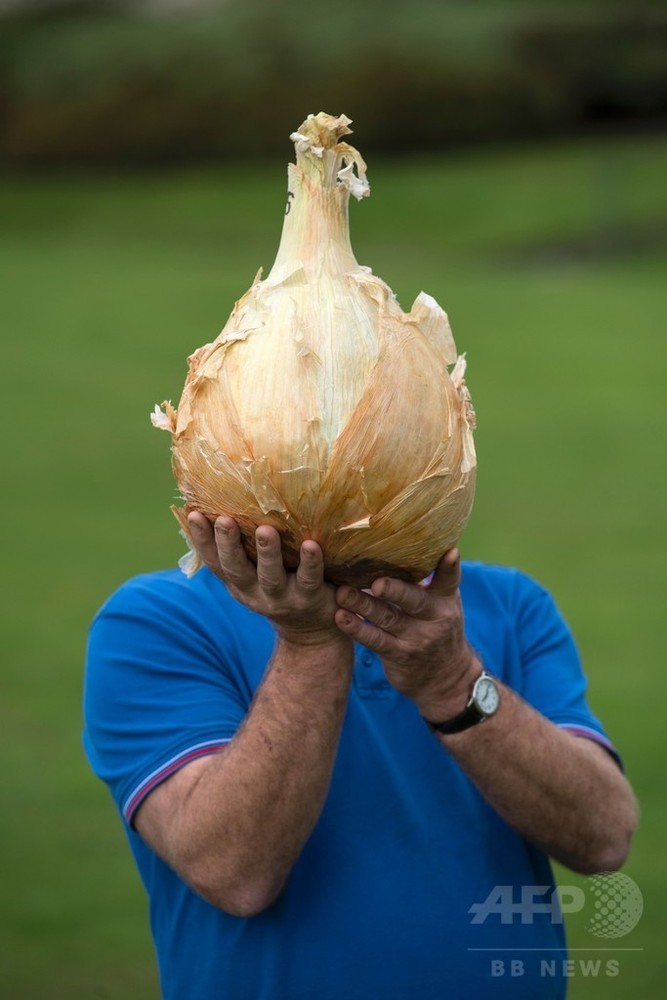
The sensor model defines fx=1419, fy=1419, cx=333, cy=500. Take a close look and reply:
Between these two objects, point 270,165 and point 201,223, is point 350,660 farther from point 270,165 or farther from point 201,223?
point 270,165

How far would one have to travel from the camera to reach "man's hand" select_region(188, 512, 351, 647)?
6.97ft

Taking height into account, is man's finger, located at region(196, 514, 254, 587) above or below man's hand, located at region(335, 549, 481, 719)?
above

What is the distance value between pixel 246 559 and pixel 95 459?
9337 millimetres

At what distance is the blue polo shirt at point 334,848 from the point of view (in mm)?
2488

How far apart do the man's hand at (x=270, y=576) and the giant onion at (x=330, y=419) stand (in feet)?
0.09

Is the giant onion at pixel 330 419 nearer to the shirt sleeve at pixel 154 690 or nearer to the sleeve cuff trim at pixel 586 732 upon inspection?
the shirt sleeve at pixel 154 690

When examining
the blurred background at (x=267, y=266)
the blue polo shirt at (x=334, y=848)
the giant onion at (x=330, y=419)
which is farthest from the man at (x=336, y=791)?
the blurred background at (x=267, y=266)

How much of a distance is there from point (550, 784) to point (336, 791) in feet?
1.25

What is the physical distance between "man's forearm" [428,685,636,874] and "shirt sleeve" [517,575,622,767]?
0.06 metres

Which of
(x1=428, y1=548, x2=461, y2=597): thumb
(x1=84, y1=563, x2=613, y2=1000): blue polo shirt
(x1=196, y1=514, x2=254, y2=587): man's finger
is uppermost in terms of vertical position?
(x1=196, y1=514, x2=254, y2=587): man's finger

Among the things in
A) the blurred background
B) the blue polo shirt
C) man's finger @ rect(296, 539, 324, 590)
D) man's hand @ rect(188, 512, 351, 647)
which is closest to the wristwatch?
the blue polo shirt

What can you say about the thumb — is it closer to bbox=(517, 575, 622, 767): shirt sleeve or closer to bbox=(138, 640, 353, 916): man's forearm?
bbox=(138, 640, 353, 916): man's forearm

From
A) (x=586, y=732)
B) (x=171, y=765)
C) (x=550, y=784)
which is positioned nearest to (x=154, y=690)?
(x=171, y=765)

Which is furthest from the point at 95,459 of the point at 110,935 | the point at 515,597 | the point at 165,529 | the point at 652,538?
the point at 515,597
